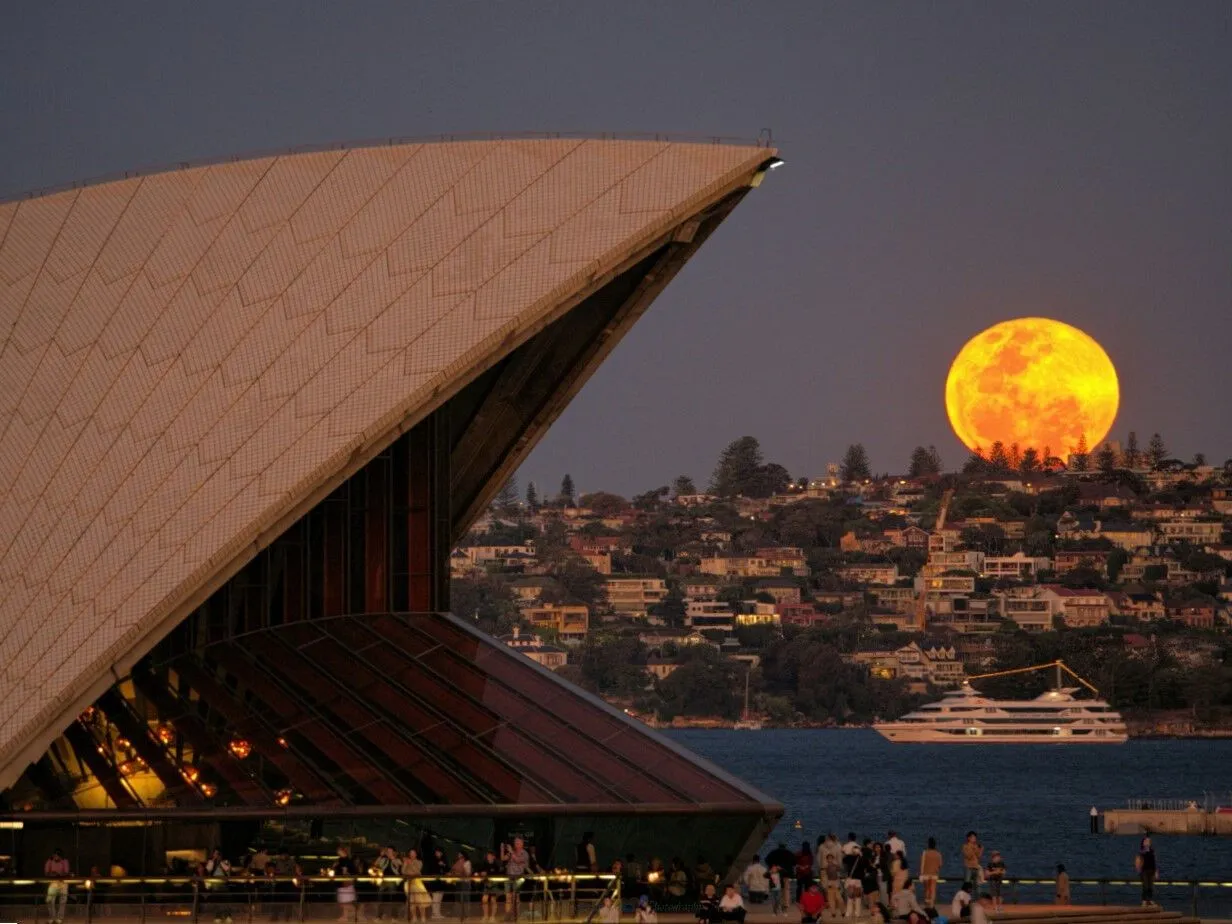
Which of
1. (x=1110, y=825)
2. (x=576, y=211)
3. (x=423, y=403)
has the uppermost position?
(x=576, y=211)

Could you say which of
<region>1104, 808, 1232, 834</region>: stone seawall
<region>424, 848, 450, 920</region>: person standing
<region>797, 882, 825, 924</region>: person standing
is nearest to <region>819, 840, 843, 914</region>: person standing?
<region>797, 882, 825, 924</region>: person standing

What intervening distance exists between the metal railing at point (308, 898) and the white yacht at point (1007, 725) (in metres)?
140

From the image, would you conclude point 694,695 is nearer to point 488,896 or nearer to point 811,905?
point 811,905

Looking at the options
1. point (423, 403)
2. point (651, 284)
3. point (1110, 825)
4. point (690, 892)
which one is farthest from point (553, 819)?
point (1110, 825)

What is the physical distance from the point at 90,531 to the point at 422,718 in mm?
4658

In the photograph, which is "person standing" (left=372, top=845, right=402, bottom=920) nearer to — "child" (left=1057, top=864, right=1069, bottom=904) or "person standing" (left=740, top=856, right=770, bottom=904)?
"person standing" (left=740, top=856, right=770, bottom=904)

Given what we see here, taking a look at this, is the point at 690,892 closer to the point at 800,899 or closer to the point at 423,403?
the point at 800,899

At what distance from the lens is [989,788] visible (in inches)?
4857

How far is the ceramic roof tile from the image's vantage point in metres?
30.2

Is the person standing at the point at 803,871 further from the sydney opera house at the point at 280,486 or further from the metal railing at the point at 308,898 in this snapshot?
the metal railing at the point at 308,898

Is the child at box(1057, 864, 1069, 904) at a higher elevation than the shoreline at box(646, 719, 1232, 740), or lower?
lower

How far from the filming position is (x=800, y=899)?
29.2m

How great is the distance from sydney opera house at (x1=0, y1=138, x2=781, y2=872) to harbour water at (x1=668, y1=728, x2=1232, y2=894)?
37643mm

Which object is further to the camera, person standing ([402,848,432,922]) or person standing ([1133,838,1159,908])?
person standing ([1133,838,1159,908])
